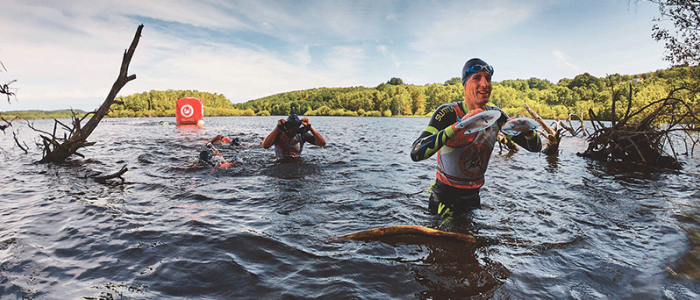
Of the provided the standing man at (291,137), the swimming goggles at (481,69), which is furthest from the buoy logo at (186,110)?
the swimming goggles at (481,69)

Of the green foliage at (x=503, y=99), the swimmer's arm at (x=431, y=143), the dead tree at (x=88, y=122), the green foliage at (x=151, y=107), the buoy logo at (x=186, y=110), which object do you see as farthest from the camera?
the green foliage at (x=151, y=107)

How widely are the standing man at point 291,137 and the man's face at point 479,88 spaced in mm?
5713

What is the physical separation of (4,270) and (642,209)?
375 inches

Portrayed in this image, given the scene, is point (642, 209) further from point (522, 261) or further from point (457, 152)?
point (457, 152)

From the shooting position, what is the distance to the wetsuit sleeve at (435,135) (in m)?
3.31

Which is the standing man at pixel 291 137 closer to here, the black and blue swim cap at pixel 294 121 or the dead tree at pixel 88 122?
the black and blue swim cap at pixel 294 121

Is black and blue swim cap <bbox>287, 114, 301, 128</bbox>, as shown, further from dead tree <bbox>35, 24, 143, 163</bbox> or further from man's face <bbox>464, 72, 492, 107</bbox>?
man's face <bbox>464, 72, 492, 107</bbox>

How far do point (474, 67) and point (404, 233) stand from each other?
2.36m

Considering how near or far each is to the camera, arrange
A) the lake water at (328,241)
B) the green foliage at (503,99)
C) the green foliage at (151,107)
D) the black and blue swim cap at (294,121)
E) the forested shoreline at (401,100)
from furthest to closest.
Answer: the green foliage at (151,107) < the forested shoreline at (401,100) < the green foliage at (503,99) < the black and blue swim cap at (294,121) < the lake water at (328,241)

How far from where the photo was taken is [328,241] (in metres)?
4.17

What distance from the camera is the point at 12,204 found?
583 centimetres

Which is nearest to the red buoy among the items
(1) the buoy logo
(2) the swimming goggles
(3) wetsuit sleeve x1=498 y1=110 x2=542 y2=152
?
(1) the buoy logo

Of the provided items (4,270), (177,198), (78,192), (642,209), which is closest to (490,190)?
(642,209)

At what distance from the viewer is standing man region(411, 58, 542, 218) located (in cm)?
380
